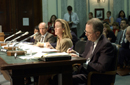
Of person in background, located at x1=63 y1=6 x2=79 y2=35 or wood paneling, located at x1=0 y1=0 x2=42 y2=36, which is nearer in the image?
wood paneling, located at x1=0 y1=0 x2=42 y2=36

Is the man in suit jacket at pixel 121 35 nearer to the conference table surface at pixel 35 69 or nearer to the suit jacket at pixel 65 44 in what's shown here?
the suit jacket at pixel 65 44

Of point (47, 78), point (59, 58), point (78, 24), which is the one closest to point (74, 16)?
point (78, 24)

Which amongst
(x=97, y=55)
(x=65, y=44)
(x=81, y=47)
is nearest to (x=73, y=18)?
(x=65, y=44)

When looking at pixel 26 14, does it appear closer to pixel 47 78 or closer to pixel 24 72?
pixel 47 78

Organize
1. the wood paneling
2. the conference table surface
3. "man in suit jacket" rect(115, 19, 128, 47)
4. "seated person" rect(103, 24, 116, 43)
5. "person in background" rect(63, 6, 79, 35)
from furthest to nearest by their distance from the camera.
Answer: "person in background" rect(63, 6, 79, 35)
the wood paneling
"seated person" rect(103, 24, 116, 43)
"man in suit jacket" rect(115, 19, 128, 47)
the conference table surface

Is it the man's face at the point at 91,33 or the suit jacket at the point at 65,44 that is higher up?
the man's face at the point at 91,33

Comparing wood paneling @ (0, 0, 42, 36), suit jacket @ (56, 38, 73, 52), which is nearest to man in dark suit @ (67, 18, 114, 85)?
suit jacket @ (56, 38, 73, 52)

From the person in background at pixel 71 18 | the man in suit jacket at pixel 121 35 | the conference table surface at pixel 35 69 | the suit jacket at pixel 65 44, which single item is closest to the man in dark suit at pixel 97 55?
the conference table surface at pixel 35 69

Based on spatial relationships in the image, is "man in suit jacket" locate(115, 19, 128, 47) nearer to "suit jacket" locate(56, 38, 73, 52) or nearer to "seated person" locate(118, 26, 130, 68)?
"seated person" locate(118, 26, 130, 68)

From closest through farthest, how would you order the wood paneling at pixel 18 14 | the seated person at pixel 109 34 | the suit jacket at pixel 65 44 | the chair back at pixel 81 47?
the chair back at pixel 81 47 < the suit jacket at pixel 65 44 < the seated person at pixel 109 34 < the wood paneling at pixel 18 14

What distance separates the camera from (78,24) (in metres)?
11.2

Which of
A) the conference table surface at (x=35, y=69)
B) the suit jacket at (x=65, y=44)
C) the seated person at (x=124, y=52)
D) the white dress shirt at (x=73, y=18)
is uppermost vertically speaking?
the white dress shirt at (x=73, y=18)

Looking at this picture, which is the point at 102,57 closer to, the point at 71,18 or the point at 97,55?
the point at 97,55

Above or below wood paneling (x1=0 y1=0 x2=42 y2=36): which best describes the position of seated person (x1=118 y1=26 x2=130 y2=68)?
below
